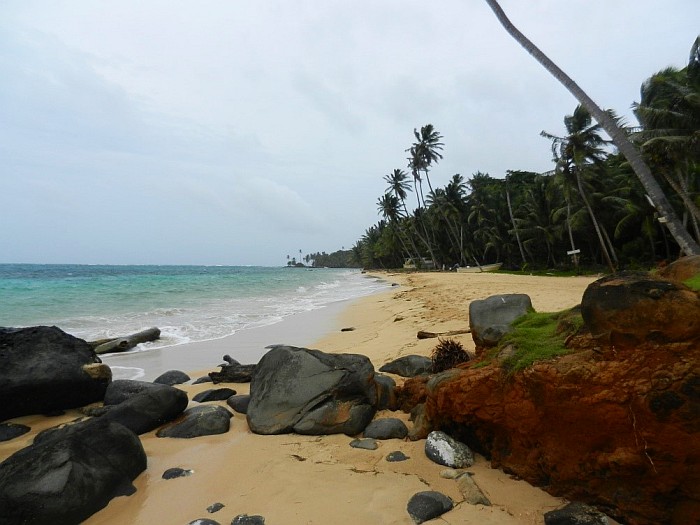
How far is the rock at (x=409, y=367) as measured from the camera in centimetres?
639

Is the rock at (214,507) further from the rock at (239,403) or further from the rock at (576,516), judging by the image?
the rock at (576,516)

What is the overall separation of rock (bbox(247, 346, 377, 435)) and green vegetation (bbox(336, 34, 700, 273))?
9.70 meters

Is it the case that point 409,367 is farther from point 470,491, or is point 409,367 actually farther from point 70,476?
point 70,476

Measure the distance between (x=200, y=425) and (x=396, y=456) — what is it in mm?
2528

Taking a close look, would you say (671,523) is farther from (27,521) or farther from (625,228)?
(625,228)

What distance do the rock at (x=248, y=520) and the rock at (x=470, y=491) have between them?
1600 millimetres

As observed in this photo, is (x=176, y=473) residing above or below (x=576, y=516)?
below

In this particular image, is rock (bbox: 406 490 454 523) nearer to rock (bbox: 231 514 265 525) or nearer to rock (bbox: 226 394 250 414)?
rock (bbox: 231 514 265 525)

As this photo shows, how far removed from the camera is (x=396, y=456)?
12.5 feet

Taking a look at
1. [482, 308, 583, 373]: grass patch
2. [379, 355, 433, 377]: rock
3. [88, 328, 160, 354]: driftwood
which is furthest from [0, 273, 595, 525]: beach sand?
[88, 328, 160, 354]: driftwood

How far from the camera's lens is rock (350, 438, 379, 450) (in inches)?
160

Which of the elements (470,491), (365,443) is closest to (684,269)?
(470,491)

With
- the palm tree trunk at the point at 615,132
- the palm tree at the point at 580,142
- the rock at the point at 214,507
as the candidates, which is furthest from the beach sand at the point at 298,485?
the palm tree at the point at 580,142

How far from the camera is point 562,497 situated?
2.96m
